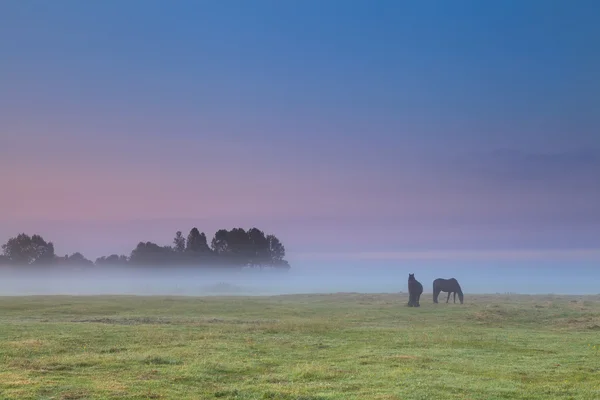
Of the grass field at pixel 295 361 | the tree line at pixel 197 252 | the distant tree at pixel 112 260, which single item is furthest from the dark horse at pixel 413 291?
the distant tree at pixel 112 260

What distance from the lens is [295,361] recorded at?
2614cm

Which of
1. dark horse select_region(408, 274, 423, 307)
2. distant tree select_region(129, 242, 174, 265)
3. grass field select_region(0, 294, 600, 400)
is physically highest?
distant tree select_region(129, 242, 174, 265)

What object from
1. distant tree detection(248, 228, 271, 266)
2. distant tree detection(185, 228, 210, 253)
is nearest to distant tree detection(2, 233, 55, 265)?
distant tree detection(185, 228, 210, 253)

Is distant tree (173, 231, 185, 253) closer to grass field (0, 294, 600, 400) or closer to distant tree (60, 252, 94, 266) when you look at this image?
distant tree (60, 252, 94, 266)

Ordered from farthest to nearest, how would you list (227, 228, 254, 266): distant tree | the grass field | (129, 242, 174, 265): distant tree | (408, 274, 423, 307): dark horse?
1. (129, 242, 174, 265): distant tree
2. (227, 228, 254, 266): distant tree
3. (408, 274, 423, 307): dark horse
4. the grass field

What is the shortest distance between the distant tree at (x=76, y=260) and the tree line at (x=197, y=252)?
136 centimetres

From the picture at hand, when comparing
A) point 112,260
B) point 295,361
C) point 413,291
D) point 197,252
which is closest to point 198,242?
point 197,252

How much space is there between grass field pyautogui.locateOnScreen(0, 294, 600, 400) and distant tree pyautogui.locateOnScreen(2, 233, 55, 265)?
414 feet

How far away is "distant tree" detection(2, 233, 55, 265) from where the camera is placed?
6329 inches

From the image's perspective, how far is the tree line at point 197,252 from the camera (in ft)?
518

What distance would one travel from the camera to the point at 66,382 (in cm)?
2002

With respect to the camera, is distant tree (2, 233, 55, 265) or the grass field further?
distant tree (2, 233, 55, 265)

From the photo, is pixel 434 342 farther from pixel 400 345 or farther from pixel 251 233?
pixel 251 233

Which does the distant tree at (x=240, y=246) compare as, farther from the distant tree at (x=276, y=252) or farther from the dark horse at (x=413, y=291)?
the dark horse at (x=413, y=291)
